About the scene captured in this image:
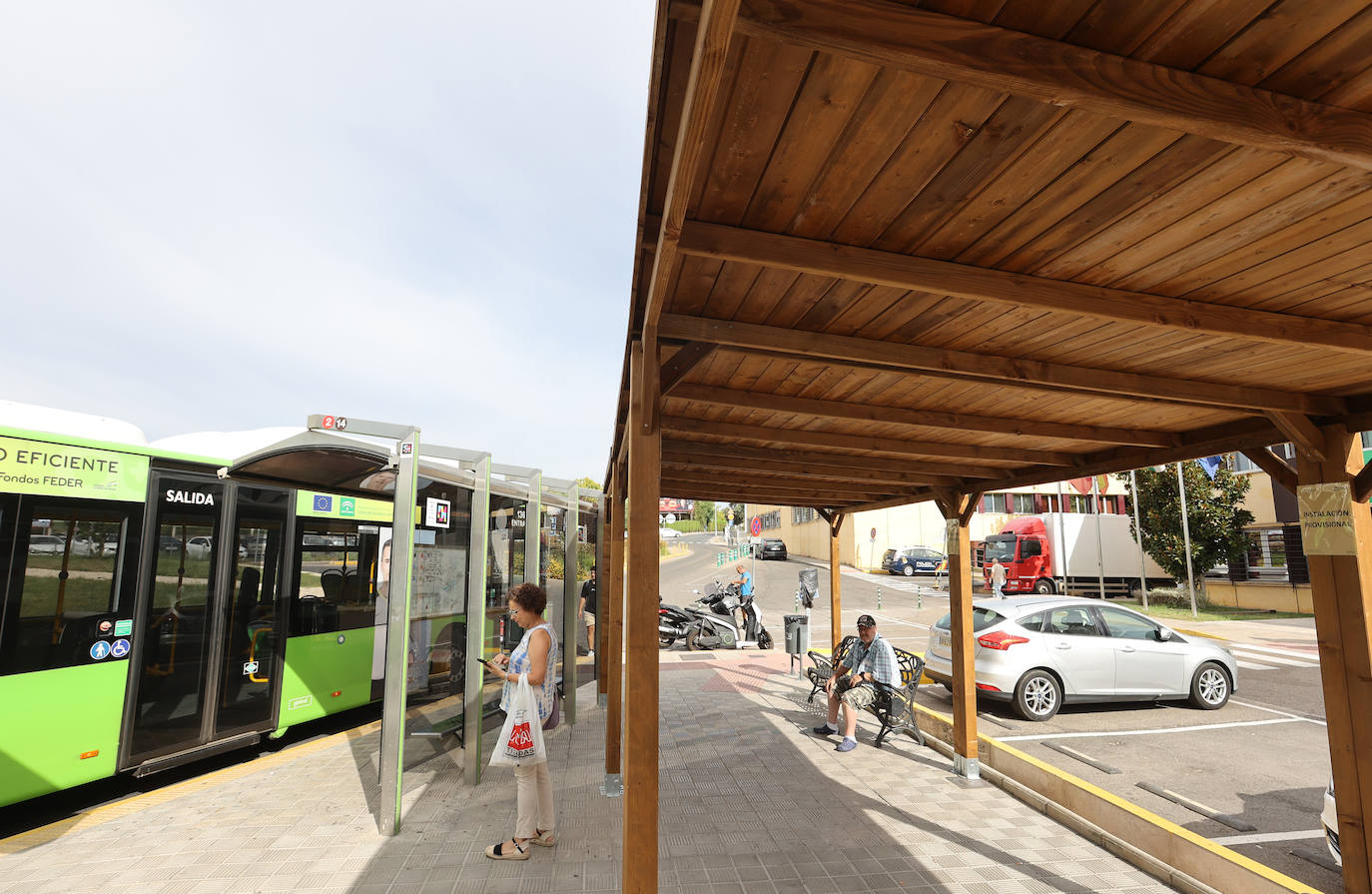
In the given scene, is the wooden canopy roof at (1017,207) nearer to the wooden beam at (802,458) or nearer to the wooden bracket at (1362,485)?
the wooden bracket at (1362,485)

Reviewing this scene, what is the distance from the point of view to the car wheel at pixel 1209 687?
8.54 m

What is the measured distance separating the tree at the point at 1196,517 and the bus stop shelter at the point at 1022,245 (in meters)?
21.7

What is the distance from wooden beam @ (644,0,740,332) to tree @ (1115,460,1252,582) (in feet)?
86.2

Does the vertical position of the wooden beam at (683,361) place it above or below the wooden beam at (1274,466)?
above

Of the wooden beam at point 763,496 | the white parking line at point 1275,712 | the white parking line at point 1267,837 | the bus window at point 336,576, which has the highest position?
the wooden beam at point 763,496

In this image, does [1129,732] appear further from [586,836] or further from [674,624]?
[674,624]

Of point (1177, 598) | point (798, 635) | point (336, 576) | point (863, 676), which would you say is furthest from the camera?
point (1177, 598)

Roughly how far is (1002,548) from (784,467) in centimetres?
2361

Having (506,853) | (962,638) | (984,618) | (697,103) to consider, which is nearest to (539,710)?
(506,853)

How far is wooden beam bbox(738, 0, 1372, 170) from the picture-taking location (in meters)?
1.30

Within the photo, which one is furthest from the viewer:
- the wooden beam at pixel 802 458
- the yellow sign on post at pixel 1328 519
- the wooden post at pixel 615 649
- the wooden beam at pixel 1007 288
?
the wooden beam at pixel 802 458

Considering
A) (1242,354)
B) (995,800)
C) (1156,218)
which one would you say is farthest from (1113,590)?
(1156,218)

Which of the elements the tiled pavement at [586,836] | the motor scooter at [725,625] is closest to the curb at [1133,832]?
the tiled pavement at [586,836]

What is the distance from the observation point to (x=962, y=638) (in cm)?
646
